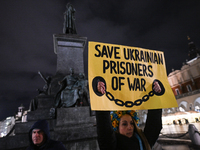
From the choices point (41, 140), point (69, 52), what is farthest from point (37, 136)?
point (69, 52)

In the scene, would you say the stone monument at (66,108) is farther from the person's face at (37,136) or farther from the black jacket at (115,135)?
the black jacket at (115,135)

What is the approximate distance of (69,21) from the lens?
963cm

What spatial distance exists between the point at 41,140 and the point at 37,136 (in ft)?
0.33

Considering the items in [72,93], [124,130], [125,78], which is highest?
[72,93]

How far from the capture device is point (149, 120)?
1978mm

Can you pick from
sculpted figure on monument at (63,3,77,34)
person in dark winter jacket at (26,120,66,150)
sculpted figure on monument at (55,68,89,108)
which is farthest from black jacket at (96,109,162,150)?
sculpted figure on monument at (63,3,77,34)

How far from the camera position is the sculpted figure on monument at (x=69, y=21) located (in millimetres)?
9414

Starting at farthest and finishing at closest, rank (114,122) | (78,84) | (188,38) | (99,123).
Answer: (188,38) < (78,84) < (114,122) < (99,123)

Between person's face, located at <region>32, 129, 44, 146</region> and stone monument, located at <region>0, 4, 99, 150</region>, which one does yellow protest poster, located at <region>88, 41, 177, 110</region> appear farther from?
stone monument, located at <region>0, 4, 99, 150</region>

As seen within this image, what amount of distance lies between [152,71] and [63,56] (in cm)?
678

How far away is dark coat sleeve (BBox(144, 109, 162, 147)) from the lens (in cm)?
188

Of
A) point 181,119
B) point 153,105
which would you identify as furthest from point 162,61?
point 181,119

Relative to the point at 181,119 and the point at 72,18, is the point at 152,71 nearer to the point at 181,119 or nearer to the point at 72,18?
the point at 72,18

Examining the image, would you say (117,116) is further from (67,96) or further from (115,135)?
(67,96)
